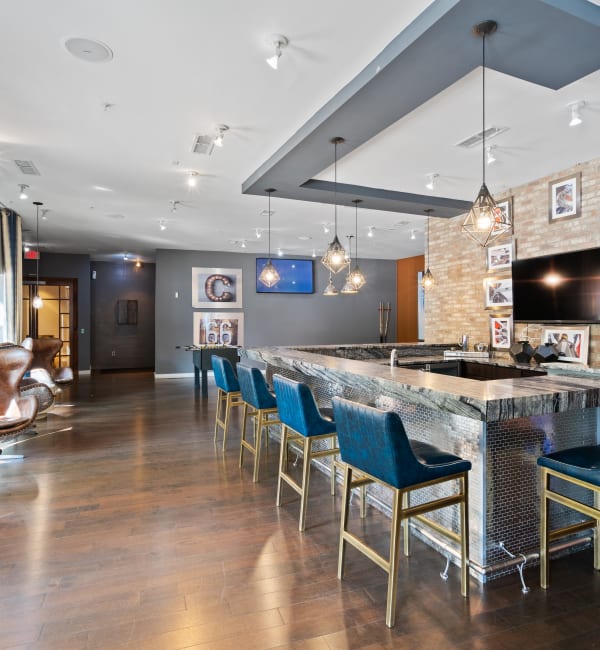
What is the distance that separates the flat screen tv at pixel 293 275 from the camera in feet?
38.8

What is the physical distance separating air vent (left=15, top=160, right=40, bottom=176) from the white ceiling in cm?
9

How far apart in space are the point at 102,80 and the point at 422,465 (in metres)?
3.33

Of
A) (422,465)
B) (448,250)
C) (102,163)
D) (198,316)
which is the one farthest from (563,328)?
(198,316)

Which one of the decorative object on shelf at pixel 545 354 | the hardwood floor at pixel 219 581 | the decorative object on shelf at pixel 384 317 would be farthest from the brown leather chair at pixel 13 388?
the decorative object on shelf at pixel 384 317

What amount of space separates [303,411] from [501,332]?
4.25m

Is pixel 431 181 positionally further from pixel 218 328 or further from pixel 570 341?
pixel 218 328

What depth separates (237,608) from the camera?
7.00ft

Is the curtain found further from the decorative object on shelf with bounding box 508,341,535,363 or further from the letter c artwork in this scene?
the decorative object on shelf with bounding box 508,341,535,363

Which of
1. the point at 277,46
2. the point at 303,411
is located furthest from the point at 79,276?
the point at 303,411

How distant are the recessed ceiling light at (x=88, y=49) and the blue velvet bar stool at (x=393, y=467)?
265 cm

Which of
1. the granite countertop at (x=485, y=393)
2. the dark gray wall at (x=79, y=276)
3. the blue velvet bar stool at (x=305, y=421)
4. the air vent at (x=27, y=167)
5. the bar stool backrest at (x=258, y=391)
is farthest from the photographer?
the dark gray wall at (x=79, y=276)

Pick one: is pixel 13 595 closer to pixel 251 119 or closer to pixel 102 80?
pixel 102 80

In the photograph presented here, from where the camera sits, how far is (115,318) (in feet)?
41.0

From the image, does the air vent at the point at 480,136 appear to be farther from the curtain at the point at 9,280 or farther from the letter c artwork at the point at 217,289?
the letter c artwork at the point at 217,289
